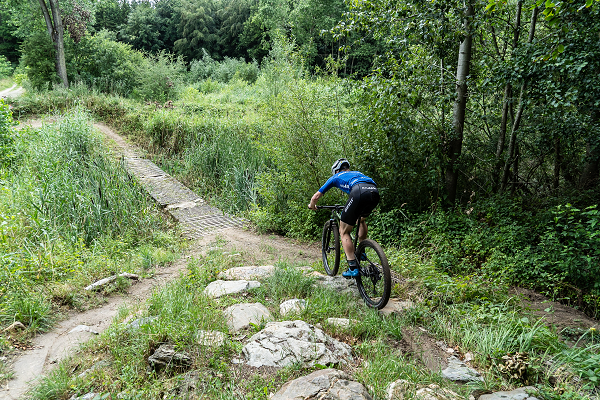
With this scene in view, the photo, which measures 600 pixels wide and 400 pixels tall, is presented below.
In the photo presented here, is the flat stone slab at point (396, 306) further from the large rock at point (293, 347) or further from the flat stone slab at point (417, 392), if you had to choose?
the flat stone slab at point (417, 392)

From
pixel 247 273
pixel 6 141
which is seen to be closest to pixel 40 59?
pixel 6 141

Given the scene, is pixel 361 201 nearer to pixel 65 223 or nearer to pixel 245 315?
pixel 245 315

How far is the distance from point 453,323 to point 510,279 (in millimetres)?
1721

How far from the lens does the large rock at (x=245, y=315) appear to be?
137 inches

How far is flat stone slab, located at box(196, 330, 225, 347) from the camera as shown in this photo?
3.09 metres

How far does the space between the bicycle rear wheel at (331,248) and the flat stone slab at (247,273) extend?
0.79 m

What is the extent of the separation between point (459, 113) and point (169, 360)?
19.2 ft

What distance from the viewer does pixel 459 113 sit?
6281 mm

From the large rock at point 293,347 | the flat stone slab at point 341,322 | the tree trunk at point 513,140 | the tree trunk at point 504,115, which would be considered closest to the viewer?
the large rock at point 293,347

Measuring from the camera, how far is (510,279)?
188 inches

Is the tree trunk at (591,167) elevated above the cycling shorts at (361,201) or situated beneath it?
elevated above

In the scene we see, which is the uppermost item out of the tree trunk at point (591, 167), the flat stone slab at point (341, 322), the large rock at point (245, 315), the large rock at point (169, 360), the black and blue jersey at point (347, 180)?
the tree trunk at point (591, 167)

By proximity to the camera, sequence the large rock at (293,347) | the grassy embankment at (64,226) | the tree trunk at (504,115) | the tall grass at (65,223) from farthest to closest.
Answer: the tree trunk at (504,115) < the tall grass at (65,223) < the grassy embankment at (64,226) < the large rock at (293,347)

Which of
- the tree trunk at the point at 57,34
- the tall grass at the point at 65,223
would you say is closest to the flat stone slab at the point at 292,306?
→ the tall grass at the point at 65,223
